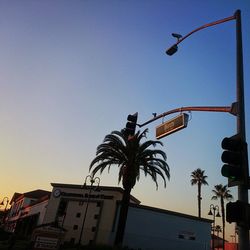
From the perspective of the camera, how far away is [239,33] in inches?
374

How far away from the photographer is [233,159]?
7449 millimetres

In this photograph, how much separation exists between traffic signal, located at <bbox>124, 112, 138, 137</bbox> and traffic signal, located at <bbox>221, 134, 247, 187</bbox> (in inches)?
210

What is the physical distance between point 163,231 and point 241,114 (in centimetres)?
3578

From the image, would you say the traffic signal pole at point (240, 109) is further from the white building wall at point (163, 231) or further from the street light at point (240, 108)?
the white building wall at point (163, 231)

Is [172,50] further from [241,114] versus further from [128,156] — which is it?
[128,156]

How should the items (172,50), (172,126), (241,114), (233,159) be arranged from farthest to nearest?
(172,50)
(172,126)
(241,114)
(233,159)

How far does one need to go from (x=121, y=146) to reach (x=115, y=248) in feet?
32.5

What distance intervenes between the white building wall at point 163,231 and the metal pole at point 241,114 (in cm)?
3286

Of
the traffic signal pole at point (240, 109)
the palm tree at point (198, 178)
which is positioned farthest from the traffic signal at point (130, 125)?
the palm tree at point (198, 178)

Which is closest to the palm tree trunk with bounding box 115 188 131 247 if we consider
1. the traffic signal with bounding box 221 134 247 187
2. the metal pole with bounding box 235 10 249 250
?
the metal pole with bounding box 235 10 249 250

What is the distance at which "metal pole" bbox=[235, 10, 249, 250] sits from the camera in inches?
270

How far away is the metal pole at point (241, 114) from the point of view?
6.87 metres

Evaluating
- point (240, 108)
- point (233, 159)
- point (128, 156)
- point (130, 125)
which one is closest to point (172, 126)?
point (130, 125)

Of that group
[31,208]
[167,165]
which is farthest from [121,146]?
[31,208]
